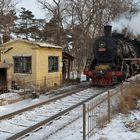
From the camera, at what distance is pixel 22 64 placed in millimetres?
23000

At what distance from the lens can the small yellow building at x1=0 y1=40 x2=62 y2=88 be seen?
2228 cm

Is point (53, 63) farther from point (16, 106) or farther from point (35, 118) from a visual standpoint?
point (35, 118)

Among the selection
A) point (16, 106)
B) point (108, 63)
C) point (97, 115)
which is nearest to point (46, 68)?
point (108, 63)

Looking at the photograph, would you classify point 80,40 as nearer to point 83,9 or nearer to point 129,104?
point 83,9

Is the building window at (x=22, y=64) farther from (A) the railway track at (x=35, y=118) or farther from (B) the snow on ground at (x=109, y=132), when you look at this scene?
(B) the snow on ground at (x=109, y=132)

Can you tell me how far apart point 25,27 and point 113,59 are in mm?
42043

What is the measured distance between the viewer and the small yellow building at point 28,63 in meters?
22.3

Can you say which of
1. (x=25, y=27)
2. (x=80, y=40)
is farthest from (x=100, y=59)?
(x=25, y=27)

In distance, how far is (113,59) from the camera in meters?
22.5

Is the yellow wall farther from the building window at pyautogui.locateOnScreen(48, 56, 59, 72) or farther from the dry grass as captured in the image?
the dry grass

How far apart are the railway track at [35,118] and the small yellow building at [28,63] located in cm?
526

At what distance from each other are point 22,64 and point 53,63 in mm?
2738

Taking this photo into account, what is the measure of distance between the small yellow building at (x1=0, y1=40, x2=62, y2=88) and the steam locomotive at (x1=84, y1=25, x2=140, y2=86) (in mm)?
2820

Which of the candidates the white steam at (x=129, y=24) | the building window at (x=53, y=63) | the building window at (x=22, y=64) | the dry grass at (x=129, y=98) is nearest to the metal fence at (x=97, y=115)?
the dry grass at (x=129, y=98)
